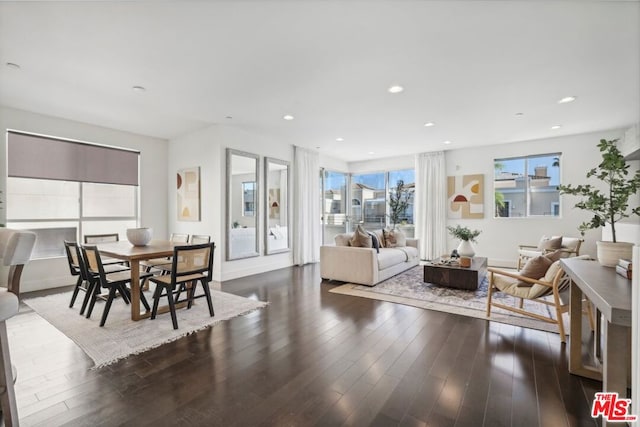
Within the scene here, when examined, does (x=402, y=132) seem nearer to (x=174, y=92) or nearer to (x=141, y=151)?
(x=174, y=92)

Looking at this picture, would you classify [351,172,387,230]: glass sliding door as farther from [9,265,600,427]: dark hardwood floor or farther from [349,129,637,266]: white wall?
[9,265,600,427]: dark hardwood floor

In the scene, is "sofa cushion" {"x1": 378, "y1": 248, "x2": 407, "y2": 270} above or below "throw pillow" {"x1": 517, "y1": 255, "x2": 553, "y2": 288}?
below

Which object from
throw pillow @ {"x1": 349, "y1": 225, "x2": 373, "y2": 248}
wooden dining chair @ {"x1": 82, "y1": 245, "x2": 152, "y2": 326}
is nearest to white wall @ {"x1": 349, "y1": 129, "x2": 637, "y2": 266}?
throw pillow @ {"x1": 349, "y1": 225, "x2": 373, "y2": 248}

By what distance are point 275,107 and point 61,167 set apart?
3.77m

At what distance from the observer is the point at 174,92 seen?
3.62m

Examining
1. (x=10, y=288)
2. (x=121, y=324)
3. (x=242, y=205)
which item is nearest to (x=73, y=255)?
(x=121, y=324)

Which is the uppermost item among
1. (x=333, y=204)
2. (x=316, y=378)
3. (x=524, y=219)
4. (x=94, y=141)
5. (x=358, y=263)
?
(x=94, y=141)

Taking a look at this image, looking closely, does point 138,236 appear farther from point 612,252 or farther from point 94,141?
point 612,252

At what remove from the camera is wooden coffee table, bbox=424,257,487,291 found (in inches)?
166

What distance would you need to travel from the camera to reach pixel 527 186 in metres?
6.32

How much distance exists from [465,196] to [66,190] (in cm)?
800

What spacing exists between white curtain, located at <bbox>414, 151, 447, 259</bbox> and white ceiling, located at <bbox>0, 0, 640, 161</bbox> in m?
2.21

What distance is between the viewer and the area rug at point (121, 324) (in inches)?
97.0

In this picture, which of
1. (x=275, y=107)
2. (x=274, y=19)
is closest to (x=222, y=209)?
(x=275, y=107)
